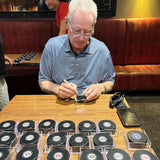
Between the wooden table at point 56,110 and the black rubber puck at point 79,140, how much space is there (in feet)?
0.49

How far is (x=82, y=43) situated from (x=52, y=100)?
0.46 meters

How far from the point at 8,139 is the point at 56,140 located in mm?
209

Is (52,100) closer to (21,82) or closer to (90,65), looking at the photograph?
(90,65)

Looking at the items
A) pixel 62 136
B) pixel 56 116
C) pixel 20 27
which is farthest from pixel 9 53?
pixel 62 136

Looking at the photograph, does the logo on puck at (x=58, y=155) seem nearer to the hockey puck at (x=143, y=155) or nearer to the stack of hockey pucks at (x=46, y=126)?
the stack of hockey pucks at (x=46, y=126)

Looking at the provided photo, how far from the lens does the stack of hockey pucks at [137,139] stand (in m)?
0.65

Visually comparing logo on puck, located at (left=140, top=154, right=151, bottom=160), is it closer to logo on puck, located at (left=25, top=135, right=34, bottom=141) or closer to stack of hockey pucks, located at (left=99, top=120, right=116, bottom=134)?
stack of hockey pucks, located at (left=99, top=120, right=116, bottom=134)

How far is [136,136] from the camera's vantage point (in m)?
0.70

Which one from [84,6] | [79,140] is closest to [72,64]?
[84,6]

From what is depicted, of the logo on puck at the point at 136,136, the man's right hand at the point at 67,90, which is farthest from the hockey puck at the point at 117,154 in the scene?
the man's right hand at the point at 67,90

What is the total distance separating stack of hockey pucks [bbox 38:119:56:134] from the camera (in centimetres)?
75

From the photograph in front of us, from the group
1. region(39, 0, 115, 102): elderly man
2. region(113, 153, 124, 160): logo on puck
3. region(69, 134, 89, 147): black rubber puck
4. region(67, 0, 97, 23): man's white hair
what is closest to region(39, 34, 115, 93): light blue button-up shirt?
region(39, 0, 115, 102): elderly man

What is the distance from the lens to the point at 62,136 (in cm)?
68

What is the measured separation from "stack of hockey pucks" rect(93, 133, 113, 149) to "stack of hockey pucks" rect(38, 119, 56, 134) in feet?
0.71
